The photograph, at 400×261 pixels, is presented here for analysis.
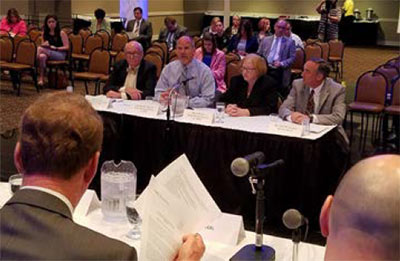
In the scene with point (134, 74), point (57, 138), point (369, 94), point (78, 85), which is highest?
point (57, 138)

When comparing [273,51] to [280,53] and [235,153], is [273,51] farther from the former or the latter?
[235,153]

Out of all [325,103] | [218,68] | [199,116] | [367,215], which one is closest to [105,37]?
[218,68]

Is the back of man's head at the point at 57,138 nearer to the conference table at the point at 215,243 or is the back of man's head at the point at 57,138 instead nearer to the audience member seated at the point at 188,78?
the conference table at the point at 215,243

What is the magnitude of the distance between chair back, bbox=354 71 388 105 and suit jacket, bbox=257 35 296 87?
1613 millimetres

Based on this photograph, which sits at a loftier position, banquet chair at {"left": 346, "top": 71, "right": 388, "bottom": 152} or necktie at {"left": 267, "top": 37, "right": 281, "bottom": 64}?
necktie at {"left": 267, "top": 37, "right": 281, "bottom": 64}

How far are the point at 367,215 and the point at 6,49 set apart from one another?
9051 mm

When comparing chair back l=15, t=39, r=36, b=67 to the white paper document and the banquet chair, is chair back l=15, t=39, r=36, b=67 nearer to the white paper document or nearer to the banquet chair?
the banquet chair

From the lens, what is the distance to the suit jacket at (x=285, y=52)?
8359mm

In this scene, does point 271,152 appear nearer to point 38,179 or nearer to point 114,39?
point 38,179

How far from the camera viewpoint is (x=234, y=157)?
15.0 ft

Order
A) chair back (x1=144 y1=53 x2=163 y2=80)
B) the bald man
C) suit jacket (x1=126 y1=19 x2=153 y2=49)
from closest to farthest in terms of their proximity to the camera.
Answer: the bald man < chair back (x1=144 y1=53 x2=163 y2=80) < suit jacket (x1=126 y1=19 x2=153 y2=49)

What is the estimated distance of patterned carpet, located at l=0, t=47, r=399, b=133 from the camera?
7634 mm

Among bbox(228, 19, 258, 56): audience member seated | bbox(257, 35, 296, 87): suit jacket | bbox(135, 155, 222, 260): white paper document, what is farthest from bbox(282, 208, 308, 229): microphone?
bbox(228, 19, 258, 56): audience member seated

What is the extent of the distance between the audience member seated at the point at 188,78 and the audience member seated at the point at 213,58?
1384 millimetres
